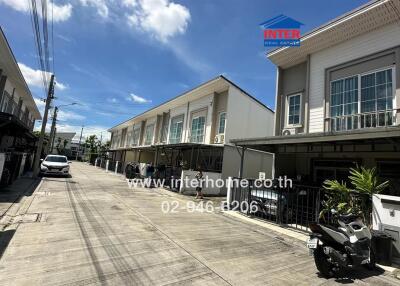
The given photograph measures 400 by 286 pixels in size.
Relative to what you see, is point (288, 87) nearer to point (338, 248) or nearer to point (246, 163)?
point (246, 163)

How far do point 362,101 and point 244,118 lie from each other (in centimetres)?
911

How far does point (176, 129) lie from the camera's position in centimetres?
2431

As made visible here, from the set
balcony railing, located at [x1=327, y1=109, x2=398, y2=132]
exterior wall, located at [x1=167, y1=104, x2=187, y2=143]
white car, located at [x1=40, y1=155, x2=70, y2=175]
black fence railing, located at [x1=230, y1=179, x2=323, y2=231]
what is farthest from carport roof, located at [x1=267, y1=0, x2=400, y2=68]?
white car, located at [x1=40, y1=155, x2=70, y2=175]

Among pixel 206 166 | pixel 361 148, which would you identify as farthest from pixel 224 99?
pixel 361 148

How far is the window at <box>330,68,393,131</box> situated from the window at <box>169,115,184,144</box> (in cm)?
1462

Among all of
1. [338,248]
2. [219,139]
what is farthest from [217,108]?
[338,248]

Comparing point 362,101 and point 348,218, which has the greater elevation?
point 362,101

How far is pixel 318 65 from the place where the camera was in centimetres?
1166

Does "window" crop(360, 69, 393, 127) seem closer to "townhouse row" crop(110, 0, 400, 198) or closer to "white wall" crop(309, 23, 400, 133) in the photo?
"townhouse row" crop(110, 0, 400, 198)

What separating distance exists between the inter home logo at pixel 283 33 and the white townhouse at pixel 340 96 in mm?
296

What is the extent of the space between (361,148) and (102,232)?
31.3 feet

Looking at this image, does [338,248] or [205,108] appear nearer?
[338,248]

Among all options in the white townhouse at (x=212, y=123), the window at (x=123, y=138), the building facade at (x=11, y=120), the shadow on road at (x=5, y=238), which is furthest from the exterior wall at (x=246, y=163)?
the window at (x=123, y=138)

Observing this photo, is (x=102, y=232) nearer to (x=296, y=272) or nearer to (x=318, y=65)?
(x=296, y=272)
